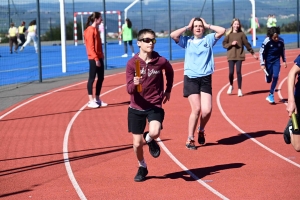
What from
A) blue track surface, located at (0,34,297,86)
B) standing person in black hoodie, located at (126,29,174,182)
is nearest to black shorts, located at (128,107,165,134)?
standing person in black hoodie, located at (126,29,174,182)

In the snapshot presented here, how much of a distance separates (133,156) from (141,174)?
161 cm

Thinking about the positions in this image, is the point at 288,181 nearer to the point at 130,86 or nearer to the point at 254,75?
the point at 130,86

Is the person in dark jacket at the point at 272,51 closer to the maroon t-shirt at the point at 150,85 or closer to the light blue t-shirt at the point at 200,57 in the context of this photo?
the light blue t-shirt at the point at 200,57

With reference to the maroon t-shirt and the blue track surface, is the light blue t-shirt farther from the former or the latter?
the blue track surface

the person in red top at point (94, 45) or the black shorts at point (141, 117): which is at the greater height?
the person in red top at point (94, 45)

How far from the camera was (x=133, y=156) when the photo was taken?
9945 mm

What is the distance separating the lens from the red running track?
793cm

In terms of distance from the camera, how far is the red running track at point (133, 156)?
7934 millimetres

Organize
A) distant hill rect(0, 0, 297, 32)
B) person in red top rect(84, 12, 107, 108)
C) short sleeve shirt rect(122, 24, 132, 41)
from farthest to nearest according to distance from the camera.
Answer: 1. distant hill rect(0, 0, 297, 32)
2. short sleeve shirt rect(122, 24, 132, 41)
3. person in red top rect(84, 12, 107, 108)

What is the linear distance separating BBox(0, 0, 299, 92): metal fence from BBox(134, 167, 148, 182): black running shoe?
40.9 feet

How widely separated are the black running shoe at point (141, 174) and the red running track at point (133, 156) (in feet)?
0.30

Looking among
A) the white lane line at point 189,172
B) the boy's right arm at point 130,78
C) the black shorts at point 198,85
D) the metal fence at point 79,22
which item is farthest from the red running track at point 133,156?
the metal fence at point 79,22

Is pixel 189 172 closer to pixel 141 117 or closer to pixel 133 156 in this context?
pixel 141 117

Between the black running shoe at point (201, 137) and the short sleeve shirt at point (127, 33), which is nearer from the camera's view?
the black running shoe at point (201, 137)
